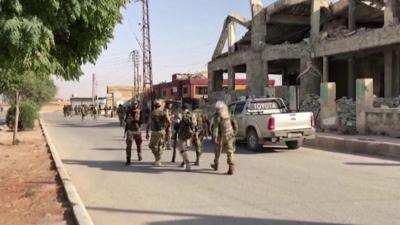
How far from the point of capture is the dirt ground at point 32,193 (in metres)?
8.41

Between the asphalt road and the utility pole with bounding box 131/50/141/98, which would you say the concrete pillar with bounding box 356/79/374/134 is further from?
the utility pole with bounding box 131/50/141/98

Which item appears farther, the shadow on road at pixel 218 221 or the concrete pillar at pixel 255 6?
the concrete pillar at pixel 255 6

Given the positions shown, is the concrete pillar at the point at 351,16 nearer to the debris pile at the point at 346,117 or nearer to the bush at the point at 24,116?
the debris pile at the point at 346,117

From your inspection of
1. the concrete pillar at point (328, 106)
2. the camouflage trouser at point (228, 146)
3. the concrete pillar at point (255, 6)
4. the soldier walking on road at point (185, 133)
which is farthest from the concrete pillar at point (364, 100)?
the concrete pillar at point (255, 6)

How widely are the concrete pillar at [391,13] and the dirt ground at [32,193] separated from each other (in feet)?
60.0

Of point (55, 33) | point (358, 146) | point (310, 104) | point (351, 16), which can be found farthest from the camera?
point (351, 16)

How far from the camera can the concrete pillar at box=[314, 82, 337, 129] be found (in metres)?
25.3

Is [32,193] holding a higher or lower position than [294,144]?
lower

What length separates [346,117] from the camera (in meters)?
24.8

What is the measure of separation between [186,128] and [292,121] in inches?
218

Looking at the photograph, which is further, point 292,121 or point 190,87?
point 190,87

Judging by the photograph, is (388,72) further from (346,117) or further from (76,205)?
(76,205)

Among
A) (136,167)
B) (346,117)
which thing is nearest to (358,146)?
→ (346,117)

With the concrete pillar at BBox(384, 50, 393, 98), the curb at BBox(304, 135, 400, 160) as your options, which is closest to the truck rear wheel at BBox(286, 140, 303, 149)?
the curb at BBox(304, 135, 400, 160)
